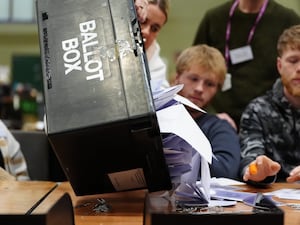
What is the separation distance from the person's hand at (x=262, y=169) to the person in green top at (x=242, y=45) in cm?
67

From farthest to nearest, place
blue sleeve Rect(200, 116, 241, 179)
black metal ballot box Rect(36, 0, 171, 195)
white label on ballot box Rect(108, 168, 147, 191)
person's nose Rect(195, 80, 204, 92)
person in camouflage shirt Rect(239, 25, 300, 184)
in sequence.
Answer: person's nose Rect(195, 80, 204, 92) → person in camouflage shirt Rect(239, 25, 300, 184) → blue sleeve Rect(200, 116, 241, 179) → white label on ballot box Rect(108, 168, 147, 191) → black metal ballot box Rect(36, 0, 171, 195)

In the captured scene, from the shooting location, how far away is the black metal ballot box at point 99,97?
78 cm

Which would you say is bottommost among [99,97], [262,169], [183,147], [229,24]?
[262,169]

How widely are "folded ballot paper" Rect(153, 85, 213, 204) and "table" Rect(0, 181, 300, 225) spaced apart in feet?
0.27

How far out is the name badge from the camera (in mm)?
1816

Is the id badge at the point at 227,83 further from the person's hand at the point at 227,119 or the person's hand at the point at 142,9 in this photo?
the person's hand at the point at 142,9

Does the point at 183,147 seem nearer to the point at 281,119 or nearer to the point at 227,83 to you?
the point at 281,119

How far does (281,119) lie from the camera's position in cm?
152

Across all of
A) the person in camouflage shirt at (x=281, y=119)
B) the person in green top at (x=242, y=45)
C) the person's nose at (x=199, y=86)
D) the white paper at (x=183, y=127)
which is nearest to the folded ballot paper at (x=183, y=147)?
the white paper at (x=183, y=127)

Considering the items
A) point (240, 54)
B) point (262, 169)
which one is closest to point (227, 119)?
point (240, 54)

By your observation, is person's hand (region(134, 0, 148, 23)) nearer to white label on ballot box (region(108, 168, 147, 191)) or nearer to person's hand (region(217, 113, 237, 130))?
white label on ballot box (region(108, 168, 147, 191))

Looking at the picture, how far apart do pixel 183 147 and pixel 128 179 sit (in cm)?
12

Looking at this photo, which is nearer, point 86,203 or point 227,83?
point 86,203

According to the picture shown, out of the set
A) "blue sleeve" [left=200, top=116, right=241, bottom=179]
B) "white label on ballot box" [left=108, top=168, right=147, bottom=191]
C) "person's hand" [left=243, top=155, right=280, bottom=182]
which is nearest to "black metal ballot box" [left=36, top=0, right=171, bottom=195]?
"white label on ballot box" [left=108, top=168, right=147, bottom=191]
